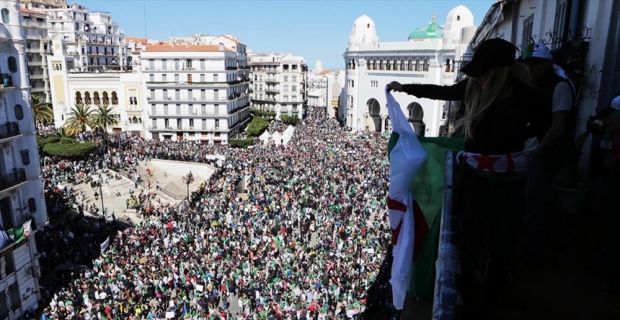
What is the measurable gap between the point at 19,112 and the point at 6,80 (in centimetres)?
165

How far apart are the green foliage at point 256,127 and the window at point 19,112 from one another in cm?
3868

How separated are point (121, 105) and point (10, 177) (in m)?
38.4

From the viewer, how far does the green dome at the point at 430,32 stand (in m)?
61.1

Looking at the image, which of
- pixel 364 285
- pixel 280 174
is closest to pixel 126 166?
pixel 280 174

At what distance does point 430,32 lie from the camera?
6153 centimetres

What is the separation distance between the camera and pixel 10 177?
64.5ft

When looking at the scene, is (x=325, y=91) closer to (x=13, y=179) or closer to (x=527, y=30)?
(x=13, y=179)

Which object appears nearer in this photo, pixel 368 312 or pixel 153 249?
pixel 368 312

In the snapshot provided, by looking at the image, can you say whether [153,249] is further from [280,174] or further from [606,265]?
[606,265]

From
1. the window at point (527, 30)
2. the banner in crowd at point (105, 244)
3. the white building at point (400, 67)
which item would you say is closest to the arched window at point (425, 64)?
the white building at point (400, 67)

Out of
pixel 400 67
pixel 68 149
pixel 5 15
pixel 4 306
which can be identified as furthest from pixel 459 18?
A: pixel 4 306

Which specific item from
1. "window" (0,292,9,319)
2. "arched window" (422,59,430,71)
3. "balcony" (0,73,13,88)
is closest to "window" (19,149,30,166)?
"balcony" (0,73,13,88)

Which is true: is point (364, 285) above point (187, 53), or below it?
below

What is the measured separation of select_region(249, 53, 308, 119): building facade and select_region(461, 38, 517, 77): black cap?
7808 centimetres
